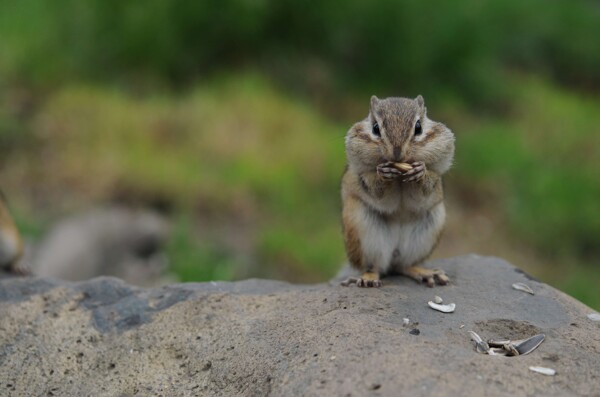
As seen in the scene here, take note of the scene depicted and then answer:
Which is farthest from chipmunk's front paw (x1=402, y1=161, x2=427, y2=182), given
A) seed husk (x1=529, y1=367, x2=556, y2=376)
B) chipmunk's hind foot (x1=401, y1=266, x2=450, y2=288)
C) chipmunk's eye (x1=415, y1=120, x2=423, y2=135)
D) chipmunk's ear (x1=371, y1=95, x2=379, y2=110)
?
seed husk (x1=529, y1=367, x2=556, y2=376)

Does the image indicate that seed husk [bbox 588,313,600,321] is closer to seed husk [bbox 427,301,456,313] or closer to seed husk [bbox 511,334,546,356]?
seed husk [bbox 511,334,546,356]

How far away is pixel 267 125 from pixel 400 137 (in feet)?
20.3

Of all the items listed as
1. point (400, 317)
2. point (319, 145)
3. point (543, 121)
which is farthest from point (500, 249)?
point (400, 317)

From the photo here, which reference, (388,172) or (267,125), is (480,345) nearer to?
(388,172)

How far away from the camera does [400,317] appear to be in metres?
3.78

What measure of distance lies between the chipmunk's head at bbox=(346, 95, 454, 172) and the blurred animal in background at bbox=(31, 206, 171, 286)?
12.7ft

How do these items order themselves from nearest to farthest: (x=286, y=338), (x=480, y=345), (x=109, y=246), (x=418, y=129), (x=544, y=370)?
1. (x=544, y=370)
2. (x=480, y=345)
3. (x=286, y=338)
4. (x=418, y=129)
5. (x=109, y=246)

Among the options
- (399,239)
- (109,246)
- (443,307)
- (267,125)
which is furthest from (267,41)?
(443,307)

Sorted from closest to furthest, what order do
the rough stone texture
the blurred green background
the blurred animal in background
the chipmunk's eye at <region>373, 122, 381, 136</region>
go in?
the rough stone texture < the chipmunk's eye at <region>373, 122, 381, 136</region> < the blurred animal in background < the blurred green background

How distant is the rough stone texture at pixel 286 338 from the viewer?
10.3 feet

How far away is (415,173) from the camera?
418 cm

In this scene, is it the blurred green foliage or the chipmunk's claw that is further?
the blurred green foliage

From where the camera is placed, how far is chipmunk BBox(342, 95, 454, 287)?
166 inches

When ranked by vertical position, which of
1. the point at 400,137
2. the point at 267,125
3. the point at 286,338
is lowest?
the point at 267,125
